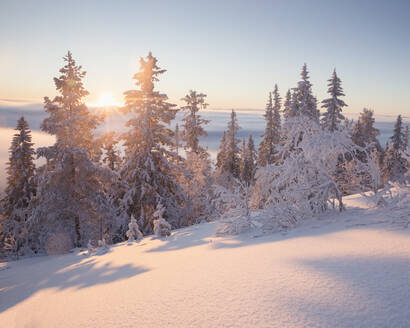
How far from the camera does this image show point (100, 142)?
52.6ft

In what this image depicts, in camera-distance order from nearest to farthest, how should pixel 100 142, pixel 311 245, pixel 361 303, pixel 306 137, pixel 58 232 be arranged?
pixel 361 303 < pixel 311 245 < pixel 306 137 < pixel 58 232 < pixel 100 142

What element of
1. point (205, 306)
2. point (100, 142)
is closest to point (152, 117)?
point (100, 142)

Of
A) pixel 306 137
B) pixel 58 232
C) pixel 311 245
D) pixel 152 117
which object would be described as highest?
pixel 152 117

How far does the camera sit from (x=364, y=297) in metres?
1.91

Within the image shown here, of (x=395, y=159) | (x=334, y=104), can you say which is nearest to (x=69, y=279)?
(x=334, y=104)

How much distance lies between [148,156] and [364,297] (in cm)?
1497

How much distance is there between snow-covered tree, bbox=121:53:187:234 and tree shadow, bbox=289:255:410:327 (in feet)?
45.4

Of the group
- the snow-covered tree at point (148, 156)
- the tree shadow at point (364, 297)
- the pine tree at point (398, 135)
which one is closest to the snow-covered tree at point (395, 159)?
the pine tree at point (398, 135)

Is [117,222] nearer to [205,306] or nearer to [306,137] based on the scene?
[306,137]

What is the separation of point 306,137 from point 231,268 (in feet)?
15.1

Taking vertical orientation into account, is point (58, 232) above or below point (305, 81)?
below

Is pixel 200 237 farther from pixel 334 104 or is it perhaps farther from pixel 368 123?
pixel 368 123

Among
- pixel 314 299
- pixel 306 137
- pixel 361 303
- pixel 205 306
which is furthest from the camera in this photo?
pixel 306 137

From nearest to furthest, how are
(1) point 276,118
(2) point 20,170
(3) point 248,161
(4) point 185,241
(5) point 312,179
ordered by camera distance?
1. (5) point 312,179
2. (4) point 185,241
3. (2) point 20,170
4. (1) point 276,118
5. (3) point 248,161
